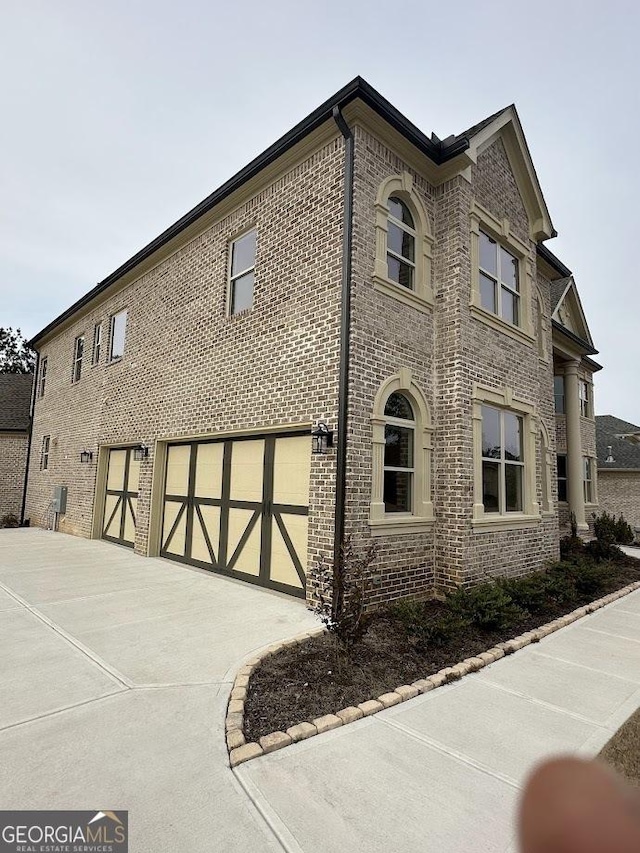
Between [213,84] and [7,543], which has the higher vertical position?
[213,84]

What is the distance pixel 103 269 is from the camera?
5359 cm

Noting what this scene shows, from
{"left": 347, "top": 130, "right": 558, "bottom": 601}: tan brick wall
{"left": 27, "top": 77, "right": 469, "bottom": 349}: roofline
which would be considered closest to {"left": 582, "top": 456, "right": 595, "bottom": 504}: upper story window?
{"left": 347, "top": 130, "right": 558, "bottom": 601}: tan brick wall

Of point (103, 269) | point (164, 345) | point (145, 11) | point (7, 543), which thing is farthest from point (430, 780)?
point (103, 269)

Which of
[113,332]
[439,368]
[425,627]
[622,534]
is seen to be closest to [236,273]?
[439,368]

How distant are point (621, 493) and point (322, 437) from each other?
23.4 meters

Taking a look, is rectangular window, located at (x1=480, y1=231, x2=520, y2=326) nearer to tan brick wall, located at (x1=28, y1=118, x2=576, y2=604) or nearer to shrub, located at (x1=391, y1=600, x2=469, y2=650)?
tan brick wall, located at (x1=28, y1=118, x2=576, y2=604)

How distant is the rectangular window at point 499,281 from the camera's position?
9.16 m

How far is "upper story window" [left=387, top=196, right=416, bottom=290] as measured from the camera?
8.05 m

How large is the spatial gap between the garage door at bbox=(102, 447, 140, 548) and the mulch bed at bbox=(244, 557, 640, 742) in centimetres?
825

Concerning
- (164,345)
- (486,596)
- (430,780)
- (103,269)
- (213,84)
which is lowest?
(430,780)

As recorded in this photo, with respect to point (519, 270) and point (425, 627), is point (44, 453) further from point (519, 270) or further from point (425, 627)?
point (519, 270)

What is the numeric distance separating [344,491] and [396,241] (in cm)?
451

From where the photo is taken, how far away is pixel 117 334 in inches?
551

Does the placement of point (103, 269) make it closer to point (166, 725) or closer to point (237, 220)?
point (237, 220)
